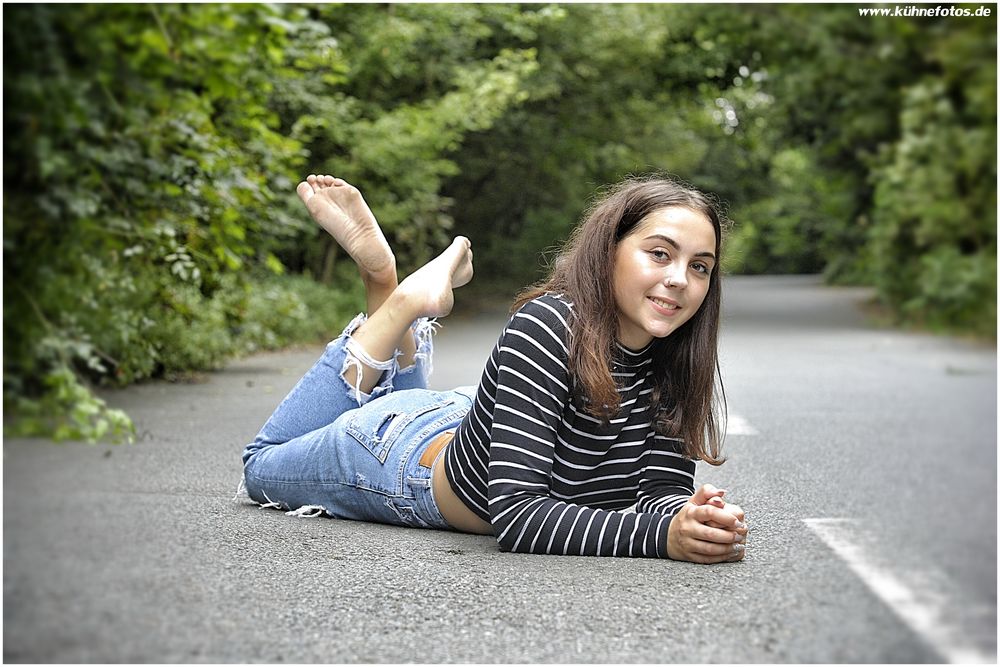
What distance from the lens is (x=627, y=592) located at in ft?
7.75

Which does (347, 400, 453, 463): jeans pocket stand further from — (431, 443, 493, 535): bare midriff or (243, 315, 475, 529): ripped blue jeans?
(431, 443, 493, 535): bare midriff

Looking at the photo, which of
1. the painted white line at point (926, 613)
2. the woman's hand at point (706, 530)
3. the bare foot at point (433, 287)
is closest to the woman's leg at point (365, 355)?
the bare foot at point (433, 287)

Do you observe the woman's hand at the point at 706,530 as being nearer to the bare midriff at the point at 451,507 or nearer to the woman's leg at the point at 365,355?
the bare midriff at the point at 451,507

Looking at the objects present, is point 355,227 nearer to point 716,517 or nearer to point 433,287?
point 433,287

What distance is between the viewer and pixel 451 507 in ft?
9.53

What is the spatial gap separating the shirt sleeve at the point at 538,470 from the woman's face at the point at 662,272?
179mm

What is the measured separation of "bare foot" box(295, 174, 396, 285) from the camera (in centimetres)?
348

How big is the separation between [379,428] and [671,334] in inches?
30.2

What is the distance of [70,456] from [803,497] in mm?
2486

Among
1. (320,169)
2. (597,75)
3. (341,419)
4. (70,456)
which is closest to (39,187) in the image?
(70,456)

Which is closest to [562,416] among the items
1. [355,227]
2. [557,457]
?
[557,457]

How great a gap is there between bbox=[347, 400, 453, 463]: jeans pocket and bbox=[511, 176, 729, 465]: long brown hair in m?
0.43

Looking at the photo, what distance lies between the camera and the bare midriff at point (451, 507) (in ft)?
9.44

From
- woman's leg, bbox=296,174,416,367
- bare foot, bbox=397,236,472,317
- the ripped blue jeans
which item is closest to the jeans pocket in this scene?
the ripped blue jeans
